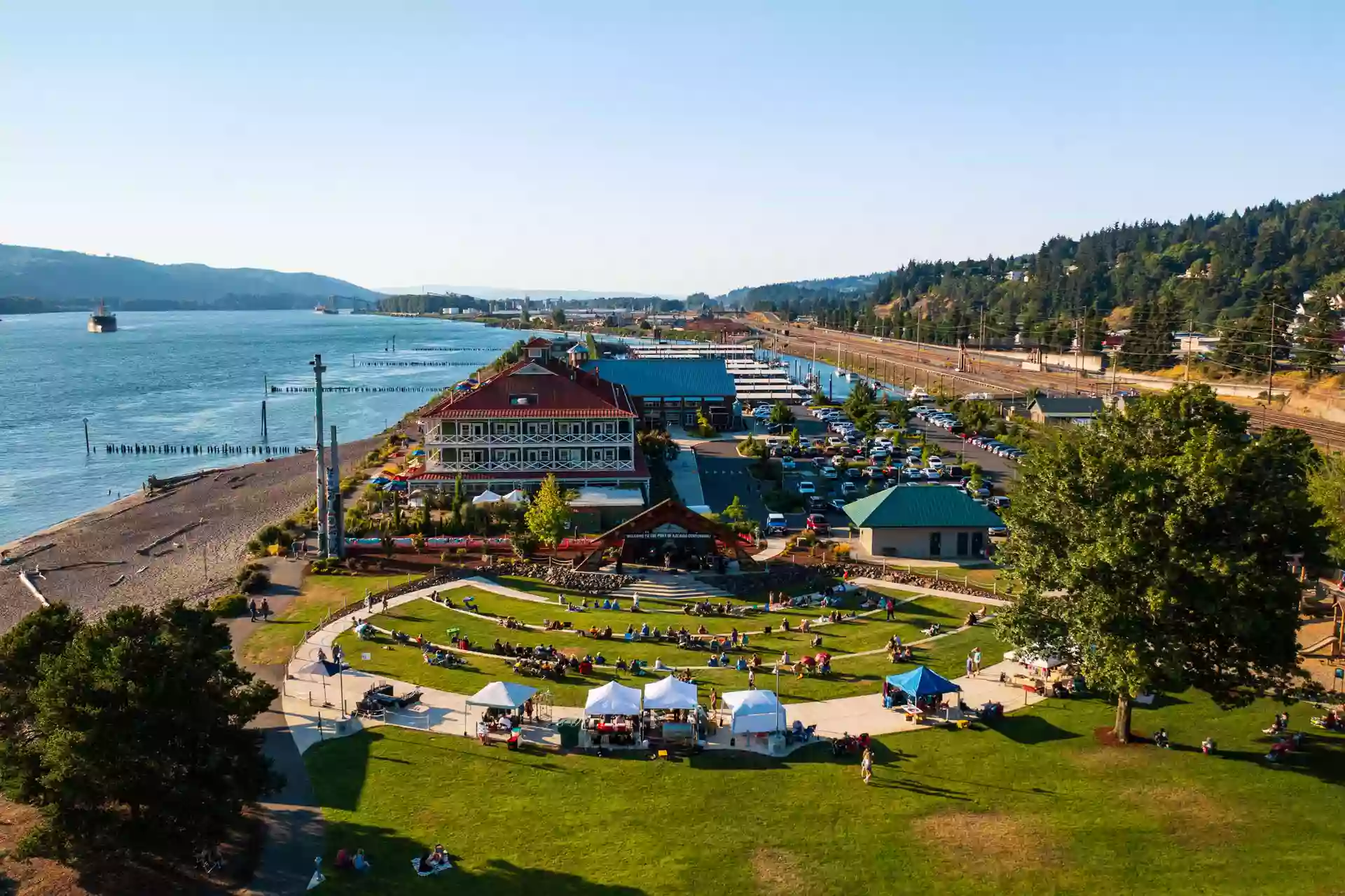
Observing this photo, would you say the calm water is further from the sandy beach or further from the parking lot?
the parking lot

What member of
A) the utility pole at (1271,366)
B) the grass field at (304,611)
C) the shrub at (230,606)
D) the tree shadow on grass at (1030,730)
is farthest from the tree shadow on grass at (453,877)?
the utility pole at (1271,366)

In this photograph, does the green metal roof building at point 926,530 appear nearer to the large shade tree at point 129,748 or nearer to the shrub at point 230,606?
the shrub at point 230,606

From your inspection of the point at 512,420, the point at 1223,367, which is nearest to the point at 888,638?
the point at 512,420

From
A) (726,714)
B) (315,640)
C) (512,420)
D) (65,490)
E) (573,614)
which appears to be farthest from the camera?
(65,490)

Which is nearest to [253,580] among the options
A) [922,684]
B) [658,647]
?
[658,647]

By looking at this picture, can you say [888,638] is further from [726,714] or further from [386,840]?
[386,840]

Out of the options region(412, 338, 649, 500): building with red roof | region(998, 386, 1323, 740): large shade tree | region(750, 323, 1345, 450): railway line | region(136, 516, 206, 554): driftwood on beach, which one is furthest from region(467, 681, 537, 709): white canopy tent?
region(750, 323, 1345, 450): railway line
